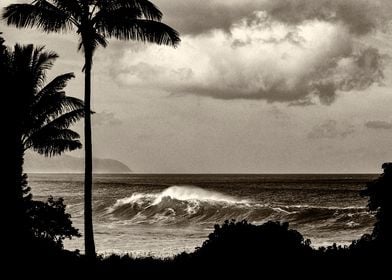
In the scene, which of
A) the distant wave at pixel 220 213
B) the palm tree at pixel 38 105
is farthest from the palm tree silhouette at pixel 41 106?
the distant wave at pixel 220 213

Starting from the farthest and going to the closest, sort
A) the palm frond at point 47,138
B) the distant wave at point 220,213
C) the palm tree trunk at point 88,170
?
1. the distant wave at point 220,213
2. the palm frond at point 47,138
3. the palm tree trunk at point 88,170

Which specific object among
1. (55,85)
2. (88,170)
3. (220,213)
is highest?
(55,85)

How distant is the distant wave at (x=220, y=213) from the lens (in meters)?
45.2

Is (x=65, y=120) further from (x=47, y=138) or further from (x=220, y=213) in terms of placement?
(x=220, y=213)

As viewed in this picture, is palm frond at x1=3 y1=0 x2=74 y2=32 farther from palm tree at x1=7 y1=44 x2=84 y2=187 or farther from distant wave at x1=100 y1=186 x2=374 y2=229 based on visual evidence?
distant wave at x1=100 y1=186 x2=374 y2=229

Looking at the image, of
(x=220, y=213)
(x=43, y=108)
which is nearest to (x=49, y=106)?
(x=43, y=108)

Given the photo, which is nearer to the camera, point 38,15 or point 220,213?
point 38,15

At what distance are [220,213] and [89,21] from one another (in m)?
39.4

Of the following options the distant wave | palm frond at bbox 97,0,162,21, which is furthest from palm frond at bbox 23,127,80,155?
the distant wave

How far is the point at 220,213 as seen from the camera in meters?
52.5

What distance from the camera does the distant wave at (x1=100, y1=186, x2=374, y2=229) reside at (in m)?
45.2

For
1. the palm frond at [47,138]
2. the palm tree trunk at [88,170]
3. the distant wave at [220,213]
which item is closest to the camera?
the palm tree trunk at [88,170]

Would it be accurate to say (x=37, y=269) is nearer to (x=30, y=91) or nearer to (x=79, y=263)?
(x=79, y=263)

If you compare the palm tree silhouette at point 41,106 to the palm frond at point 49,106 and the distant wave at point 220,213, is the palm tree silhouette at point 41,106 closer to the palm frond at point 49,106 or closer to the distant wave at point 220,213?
the palm frond at point 49,106
